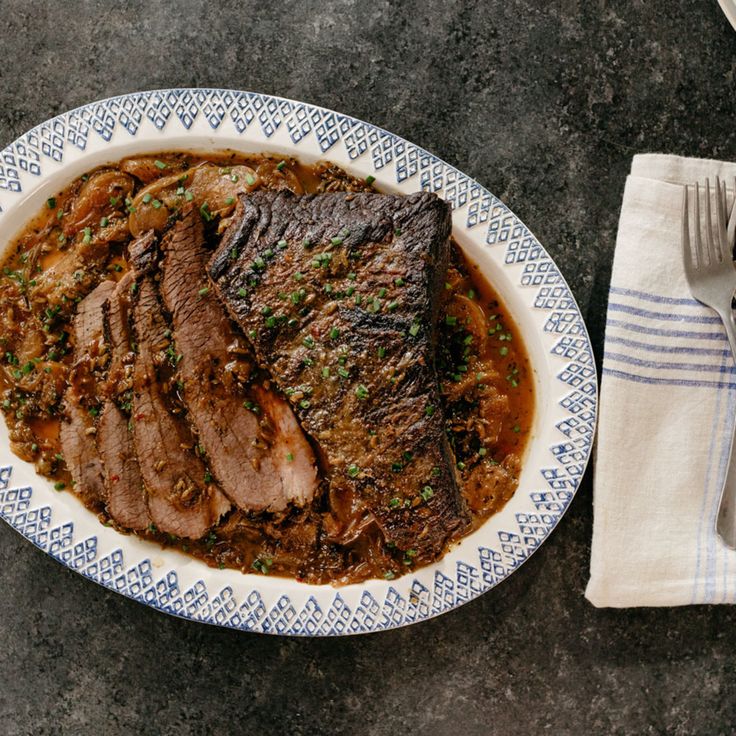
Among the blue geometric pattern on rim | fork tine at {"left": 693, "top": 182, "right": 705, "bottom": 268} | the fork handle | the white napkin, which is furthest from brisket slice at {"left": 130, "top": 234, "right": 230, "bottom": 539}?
fork tine at {"left": 693, "top": 182, "right": 705, "bottom": 268}

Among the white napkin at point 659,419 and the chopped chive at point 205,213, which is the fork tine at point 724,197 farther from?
the chopped chive at point 205,213

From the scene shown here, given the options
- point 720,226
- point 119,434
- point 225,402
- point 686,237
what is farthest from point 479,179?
point 119,434

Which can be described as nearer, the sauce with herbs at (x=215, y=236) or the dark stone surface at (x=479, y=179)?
the sauce with herbs at (x=215, y=236)

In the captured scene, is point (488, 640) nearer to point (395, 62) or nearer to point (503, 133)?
point (503, 133)

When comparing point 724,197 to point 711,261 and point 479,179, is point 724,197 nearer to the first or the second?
point 711,261

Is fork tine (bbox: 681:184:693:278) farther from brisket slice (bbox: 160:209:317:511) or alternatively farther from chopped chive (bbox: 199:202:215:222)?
chopped chive (bbox: 199:202:215:222)

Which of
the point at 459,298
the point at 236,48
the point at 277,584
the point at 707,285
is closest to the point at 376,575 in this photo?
the point at 277,584

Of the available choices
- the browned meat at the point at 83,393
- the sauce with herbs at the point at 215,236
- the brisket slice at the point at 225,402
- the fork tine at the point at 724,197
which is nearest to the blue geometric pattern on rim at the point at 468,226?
the sauce with herbs at the point at 215,236
